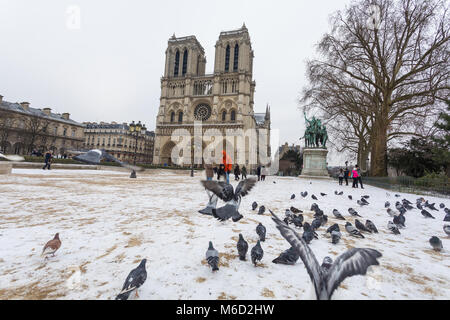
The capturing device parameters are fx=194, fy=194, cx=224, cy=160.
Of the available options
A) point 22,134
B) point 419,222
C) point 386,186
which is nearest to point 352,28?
point 386,186

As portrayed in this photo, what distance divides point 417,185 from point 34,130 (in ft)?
145

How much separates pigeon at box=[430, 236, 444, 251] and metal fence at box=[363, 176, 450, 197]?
9.89 metres

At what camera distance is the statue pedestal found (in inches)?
784

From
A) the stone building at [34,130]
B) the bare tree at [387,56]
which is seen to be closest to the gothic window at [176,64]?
the stone building at [34,130]

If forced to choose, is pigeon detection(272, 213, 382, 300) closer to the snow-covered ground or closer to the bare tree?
the snow-covered ground

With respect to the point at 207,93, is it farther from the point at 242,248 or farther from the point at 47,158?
the point at 242,248

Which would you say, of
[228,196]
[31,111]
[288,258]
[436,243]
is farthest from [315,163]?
[31,111]

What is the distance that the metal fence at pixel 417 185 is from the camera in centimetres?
918

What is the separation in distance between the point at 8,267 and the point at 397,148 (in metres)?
29.9

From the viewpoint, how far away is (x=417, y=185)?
35.0ft

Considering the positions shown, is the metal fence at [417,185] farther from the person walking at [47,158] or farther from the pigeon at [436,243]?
the person walking at [47,158]

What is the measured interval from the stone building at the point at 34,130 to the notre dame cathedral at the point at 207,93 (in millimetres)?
19553
